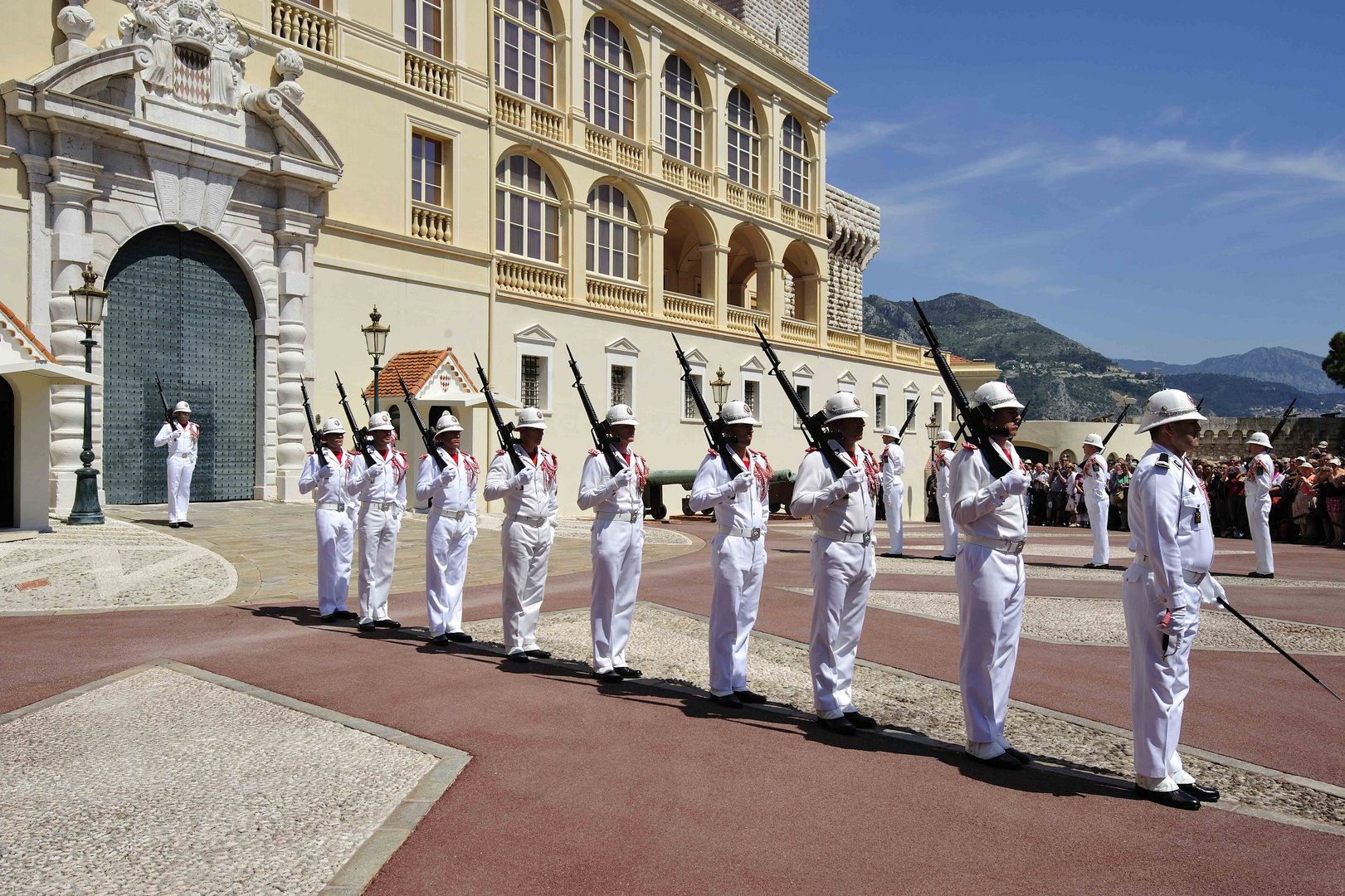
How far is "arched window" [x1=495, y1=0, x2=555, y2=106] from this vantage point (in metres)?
25.1

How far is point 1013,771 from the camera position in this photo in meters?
5.23

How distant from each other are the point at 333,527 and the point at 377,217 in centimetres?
1328

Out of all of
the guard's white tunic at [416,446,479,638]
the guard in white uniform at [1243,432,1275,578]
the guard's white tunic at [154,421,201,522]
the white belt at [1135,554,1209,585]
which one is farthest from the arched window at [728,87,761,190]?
the white belt at [1135,554,1209,585]

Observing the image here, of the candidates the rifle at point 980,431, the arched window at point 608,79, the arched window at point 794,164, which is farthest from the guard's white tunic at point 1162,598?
the arched window at point 794,164

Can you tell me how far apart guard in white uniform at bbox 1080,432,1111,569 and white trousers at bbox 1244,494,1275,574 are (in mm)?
2041

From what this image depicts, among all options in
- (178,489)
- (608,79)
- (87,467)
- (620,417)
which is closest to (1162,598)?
(620,417)

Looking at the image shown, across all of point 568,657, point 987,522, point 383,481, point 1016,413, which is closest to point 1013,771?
point 987,522

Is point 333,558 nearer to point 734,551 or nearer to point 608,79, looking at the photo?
point 734,551

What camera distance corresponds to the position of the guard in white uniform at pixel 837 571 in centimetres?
609

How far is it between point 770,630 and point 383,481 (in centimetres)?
421

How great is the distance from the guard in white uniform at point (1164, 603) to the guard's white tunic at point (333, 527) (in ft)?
25.0

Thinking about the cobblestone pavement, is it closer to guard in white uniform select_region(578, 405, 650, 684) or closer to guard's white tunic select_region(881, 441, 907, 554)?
guard in white uniform select_region(578, 405, 650, 684)

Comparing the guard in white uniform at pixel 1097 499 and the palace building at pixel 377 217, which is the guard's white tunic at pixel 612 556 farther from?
the guard in white uniform at pixel 1097 499

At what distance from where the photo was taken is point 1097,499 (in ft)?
50.9
